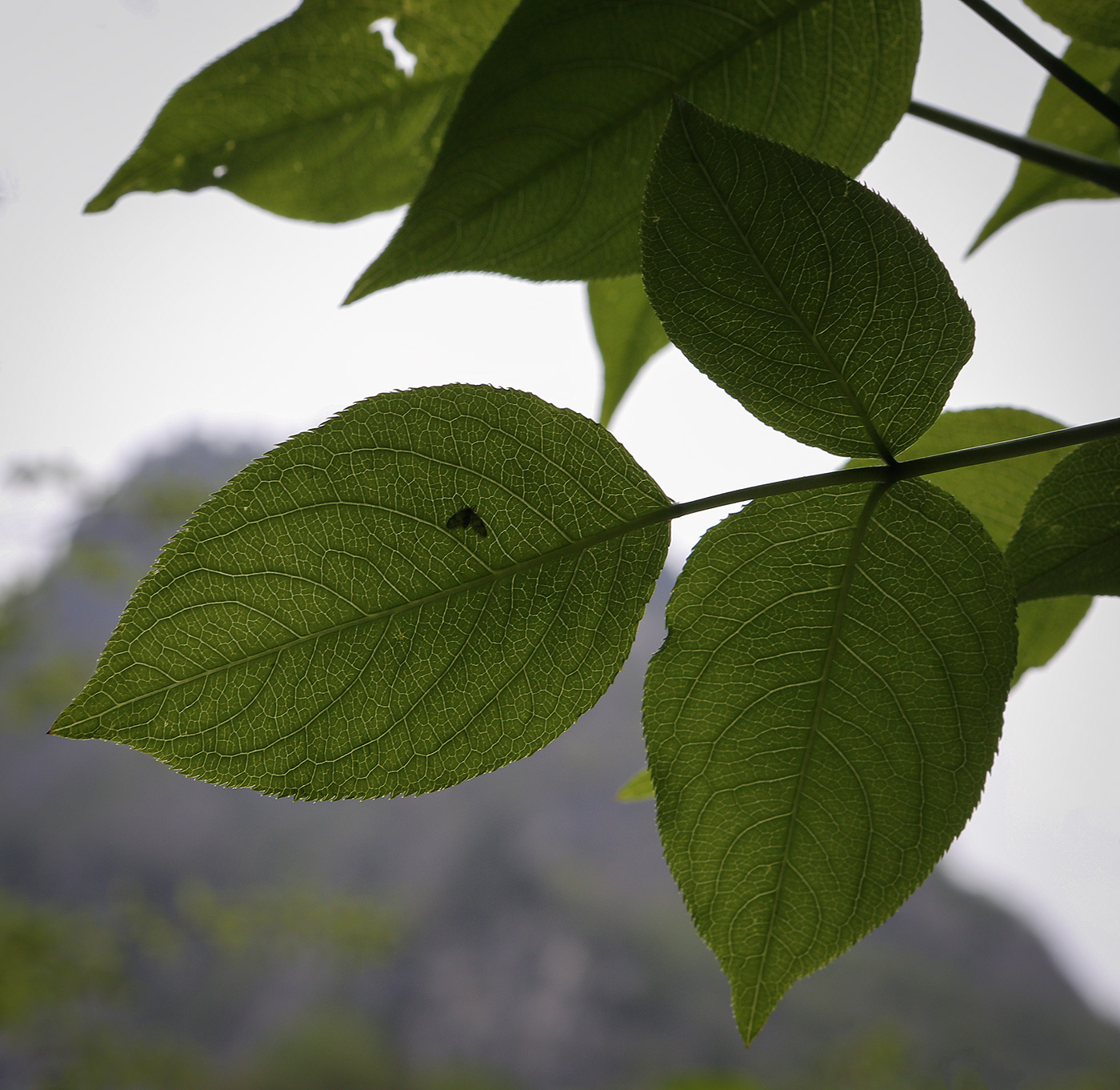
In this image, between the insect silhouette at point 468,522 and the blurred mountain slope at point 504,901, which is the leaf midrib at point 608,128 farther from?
the blurred mountain slope at point 504,901

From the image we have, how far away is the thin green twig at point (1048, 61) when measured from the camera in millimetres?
264

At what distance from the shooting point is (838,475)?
0.20m

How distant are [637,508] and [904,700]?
0.08 meters

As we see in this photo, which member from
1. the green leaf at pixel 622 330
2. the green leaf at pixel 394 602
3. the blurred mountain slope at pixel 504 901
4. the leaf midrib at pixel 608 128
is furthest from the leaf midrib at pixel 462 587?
the blurred mountain slope at pixel 504 901

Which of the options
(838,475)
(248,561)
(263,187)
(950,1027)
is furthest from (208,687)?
(950,1027)

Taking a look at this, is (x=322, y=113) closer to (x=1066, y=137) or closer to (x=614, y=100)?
(x=614, y=100)

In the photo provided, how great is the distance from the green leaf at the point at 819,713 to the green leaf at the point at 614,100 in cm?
13

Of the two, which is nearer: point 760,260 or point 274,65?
point 760,260

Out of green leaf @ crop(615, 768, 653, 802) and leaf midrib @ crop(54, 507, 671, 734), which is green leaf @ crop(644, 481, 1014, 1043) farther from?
green leaf @ crop(615, 768, 653, 802)

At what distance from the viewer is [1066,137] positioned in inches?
16.7

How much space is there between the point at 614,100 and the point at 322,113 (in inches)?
7.4

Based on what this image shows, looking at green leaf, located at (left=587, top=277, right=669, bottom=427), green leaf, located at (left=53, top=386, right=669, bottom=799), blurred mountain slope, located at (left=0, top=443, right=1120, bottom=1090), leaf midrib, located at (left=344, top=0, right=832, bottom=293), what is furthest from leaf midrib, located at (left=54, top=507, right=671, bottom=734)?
blurred mountain slope, located at (left=0, top=443, right=1120, bottom=1090)

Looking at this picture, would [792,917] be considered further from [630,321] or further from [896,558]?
[630,321]

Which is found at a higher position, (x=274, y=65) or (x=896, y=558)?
(x=274, y=65)
